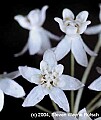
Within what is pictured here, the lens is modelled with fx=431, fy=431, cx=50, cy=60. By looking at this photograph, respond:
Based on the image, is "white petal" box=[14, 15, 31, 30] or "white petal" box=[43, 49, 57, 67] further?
"white petal" box=[14, 15, 31, 30]

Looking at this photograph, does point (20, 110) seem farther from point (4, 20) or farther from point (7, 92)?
point (4, 20)

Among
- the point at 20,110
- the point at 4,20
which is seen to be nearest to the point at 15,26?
the point at 4,20

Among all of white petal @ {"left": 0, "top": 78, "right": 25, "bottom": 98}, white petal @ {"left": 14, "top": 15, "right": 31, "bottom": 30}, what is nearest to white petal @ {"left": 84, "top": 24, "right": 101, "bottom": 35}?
white petal @ {"left": 14, "top": 15, "right": 31, "bottom": 30}

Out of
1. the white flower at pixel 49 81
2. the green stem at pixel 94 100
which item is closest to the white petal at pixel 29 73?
the white flower at pixel 49 81

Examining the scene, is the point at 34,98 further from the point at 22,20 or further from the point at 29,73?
the point at 22,20

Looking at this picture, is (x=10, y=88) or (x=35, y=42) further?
(x=35, y=42)

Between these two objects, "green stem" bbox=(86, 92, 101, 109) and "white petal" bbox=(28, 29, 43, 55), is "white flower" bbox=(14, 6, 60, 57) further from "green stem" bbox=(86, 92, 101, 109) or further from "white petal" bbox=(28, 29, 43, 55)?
"green stem" bbox=(86, 92, 101, 109)

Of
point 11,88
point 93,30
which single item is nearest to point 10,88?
point 11,88

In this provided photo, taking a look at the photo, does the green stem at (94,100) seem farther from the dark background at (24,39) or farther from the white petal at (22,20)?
the white petal at (22,20)

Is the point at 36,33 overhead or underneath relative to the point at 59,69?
overhead
